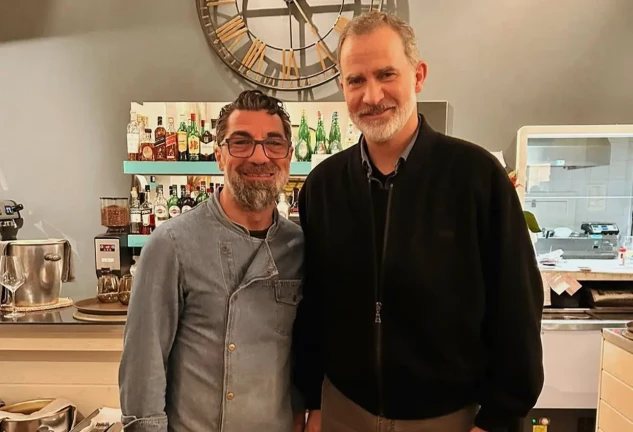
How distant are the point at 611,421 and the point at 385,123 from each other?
1946mm

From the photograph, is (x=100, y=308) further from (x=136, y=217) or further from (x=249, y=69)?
(x=249, y=69)

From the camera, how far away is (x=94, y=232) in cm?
338

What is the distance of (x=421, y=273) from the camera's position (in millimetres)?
1306

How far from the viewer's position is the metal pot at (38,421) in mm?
2102

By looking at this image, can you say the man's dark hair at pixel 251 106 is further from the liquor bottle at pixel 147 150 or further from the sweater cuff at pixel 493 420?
the liquor bottle at pixel 147 150

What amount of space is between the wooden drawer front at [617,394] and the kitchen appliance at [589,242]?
97cm

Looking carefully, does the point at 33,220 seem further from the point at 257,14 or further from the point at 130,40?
the point at 257,14

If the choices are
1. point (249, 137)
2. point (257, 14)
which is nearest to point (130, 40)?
point (257, 14)

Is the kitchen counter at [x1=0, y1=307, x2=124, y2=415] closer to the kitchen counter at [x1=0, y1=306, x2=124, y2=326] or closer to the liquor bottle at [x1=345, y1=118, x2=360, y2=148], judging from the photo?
the kitchen counter at [x1=0, y1=306, x2=124, y2=326]

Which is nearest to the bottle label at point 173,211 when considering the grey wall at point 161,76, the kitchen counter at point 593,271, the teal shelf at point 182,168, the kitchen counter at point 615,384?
the teal shelf at point 182,168

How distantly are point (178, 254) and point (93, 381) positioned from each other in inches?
54.6

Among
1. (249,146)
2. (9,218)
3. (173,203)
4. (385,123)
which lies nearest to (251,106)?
(249,146)

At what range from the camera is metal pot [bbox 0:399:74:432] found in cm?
210

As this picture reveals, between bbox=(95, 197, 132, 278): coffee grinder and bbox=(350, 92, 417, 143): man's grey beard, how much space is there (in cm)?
203
